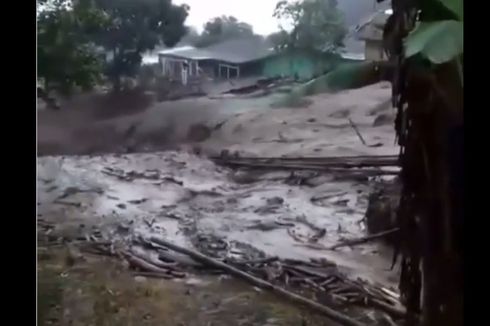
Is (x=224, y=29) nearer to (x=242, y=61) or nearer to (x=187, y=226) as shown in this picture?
(x=242, y=61)

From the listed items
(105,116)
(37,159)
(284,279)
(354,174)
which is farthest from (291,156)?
(37,159)

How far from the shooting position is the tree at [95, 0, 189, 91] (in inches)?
45.8

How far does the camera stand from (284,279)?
1.12 metres

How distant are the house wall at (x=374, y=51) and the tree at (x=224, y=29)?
206 mm

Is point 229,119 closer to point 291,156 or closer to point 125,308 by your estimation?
point 291,156

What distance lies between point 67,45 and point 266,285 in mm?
556

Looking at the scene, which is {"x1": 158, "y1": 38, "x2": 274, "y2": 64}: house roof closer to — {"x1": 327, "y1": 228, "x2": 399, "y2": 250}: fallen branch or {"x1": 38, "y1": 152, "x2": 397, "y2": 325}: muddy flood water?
{"x1": 38, "y1": 152, "x2": 397, "y2": 325}: muddy flood water

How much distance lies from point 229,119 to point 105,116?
221 mm

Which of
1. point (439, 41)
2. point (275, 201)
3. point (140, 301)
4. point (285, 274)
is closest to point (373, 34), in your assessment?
point (439, 41)

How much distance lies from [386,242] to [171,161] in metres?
0.40

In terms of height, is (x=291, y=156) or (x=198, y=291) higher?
(x=291, y=156)

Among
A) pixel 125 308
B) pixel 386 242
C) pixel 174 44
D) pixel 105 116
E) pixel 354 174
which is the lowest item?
pixel 125 308

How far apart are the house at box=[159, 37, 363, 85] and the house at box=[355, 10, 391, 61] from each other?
21 mm

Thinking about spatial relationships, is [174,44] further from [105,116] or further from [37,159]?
[37,159]
